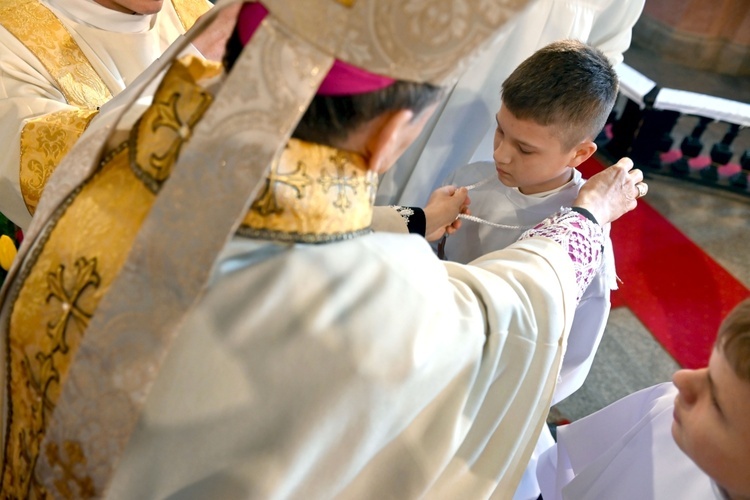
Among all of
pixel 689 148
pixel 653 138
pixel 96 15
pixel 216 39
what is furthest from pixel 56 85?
pixel 689 148

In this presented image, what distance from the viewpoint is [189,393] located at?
805 millimetres

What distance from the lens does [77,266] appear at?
833mm

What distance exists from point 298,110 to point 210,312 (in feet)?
0.99

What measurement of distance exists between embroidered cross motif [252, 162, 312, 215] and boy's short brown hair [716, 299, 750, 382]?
2.42 ft

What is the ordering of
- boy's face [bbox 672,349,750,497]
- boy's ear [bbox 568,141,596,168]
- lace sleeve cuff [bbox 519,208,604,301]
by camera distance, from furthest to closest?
boy's ear [bbox 568,141,596,168], lace sleeve cuff [bbox 519,208,604,301], boy's face [bbox 672,349,750,497]

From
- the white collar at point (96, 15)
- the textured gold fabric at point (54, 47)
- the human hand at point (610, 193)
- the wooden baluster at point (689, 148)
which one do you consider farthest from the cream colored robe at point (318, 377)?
the wooden baluster at point (689, 148)

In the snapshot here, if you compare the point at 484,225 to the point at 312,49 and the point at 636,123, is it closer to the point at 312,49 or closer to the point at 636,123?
the point at 312,49

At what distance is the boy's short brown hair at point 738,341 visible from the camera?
Answer: 921 millimetres

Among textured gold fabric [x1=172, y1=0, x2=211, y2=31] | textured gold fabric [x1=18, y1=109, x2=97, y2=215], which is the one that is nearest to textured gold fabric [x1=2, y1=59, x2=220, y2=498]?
textured gold fabric [x1=18, y1=109, x2=97, y2=215]

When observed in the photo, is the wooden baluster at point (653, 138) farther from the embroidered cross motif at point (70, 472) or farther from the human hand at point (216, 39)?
the embroidered cross motif at point (70, 472)

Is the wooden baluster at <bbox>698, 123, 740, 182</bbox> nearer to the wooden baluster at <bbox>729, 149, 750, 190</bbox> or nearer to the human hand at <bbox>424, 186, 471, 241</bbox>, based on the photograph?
the wooden baluster at <bbox>729, 149, 750, 190</bbox>

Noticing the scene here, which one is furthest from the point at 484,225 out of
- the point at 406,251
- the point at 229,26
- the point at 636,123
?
the point at 636,123

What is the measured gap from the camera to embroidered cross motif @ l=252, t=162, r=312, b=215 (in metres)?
0.79

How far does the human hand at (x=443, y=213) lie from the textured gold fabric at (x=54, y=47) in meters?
1.07
